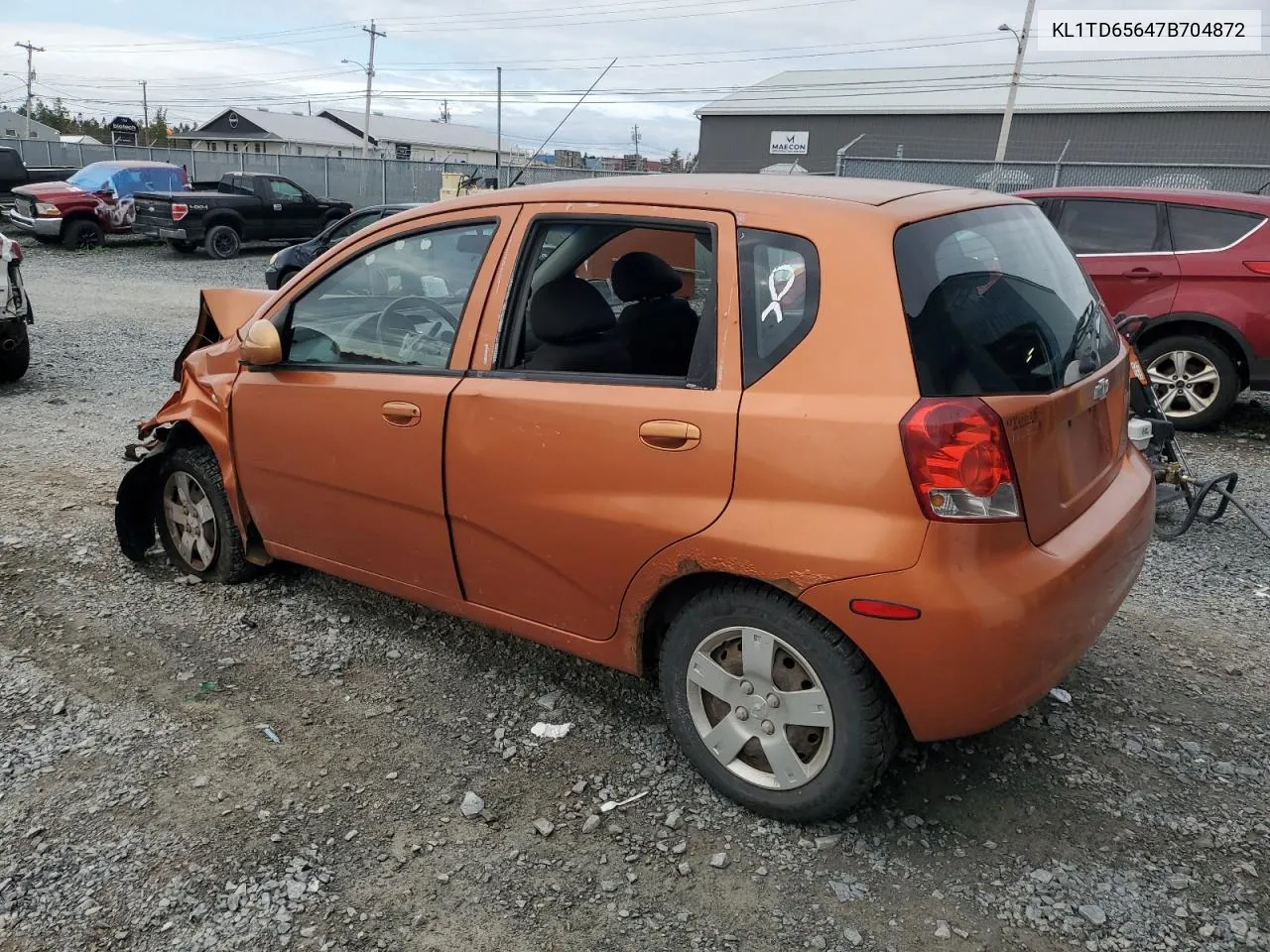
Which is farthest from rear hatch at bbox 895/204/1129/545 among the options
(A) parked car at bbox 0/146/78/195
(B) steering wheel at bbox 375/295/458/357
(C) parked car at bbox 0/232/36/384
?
(A) parked car at bbox 0/146/78/195

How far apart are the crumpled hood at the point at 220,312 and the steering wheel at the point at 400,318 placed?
112 cm

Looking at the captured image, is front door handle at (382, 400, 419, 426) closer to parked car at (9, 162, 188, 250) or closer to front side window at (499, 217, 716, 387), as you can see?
front side window at (499, 217, 716, 387)

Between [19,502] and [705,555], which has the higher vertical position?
[705,555]

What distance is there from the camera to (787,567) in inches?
93.1

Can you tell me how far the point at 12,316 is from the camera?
25.1ft

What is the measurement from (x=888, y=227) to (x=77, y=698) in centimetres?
305

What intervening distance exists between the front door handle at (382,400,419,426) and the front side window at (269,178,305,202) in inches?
741

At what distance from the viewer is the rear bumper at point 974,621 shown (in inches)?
87.9

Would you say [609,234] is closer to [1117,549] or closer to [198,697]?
[1117,549]

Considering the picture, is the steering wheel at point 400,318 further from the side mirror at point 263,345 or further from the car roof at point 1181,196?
the car roof at point 1181,196

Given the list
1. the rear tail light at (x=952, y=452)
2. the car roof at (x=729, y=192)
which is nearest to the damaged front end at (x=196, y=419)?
the car roof at (x=729, y=192)

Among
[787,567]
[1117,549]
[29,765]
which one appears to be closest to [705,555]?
[787,567]

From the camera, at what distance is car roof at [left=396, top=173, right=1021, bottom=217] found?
8.52 ft

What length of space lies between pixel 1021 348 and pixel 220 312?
11.4 feet
